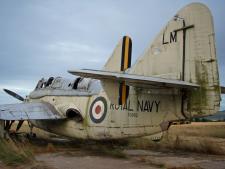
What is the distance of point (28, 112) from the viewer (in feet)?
39.3

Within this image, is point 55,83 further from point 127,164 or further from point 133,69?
point 127,164

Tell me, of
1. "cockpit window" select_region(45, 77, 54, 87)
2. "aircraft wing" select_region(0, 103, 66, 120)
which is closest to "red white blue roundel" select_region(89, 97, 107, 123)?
"aircraft wing" select_region(0, 103, 66, 120)

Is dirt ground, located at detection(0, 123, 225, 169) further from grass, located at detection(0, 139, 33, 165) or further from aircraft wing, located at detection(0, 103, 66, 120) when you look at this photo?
aircraft wing, located at detection(0, 103, 66, 120)

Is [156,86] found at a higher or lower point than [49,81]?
lower

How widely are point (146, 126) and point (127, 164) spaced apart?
1.50 metres

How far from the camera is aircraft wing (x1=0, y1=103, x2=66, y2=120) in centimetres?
1127

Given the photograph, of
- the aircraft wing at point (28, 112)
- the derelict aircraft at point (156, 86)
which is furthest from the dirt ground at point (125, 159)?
the aircraft wing at point (28, 112)

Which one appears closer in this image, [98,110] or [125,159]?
[125,159]

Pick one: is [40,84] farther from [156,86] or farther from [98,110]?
[156,86]

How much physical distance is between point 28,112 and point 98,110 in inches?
121

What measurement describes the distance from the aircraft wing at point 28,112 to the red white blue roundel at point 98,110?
189cm

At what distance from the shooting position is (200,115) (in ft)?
26.6

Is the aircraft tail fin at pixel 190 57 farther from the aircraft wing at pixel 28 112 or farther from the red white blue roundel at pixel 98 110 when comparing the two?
the aircraft wing at pixel 28 112

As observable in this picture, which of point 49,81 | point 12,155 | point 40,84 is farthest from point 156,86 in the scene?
point 40,84
